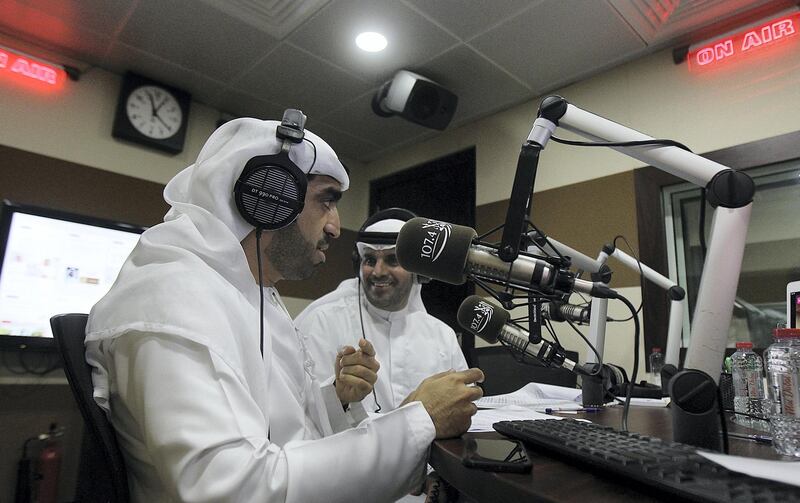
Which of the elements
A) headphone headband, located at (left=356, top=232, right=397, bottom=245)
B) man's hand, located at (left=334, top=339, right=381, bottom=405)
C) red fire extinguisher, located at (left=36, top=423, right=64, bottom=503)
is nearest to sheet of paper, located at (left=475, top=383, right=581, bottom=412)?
man's hand, located at (left=334, top=339, right=381, bottom=405)

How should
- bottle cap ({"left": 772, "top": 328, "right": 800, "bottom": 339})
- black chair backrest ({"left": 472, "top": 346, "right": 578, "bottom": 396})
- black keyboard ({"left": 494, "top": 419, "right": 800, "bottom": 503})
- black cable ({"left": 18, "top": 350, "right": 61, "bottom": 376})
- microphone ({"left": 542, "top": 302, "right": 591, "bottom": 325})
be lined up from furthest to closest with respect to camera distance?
black cable ({"left": 18, "top": 350, "right": 61, "bottom": 376}), black chair backrest ({"left": 472, "top": 346, "right": 578, "bottom": 396}), microphone ({"left": 542, "top": 302, "right": 591, "bottom": 325}), bottle cap ({"left": 772, "top": 328, "right": 800, "bottom": 339}), black keyboard ({"left": 494, "top": 419, "right": 800, "bottom": 503})

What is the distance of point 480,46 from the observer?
108 inches

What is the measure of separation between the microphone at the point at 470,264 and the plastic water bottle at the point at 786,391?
1.10ft

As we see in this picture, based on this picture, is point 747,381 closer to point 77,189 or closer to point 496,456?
point 496,456

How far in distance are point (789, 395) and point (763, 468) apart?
418mm

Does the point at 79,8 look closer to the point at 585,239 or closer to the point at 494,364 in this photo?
the point at 494,364

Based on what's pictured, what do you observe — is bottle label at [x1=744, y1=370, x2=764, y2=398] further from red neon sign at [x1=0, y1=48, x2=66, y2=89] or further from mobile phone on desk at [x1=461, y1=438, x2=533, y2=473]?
red neon sign at [x1=0, y1=48, x2=66, y2=89]

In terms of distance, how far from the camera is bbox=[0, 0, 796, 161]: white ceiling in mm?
2432

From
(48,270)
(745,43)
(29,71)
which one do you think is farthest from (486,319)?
(29,71)

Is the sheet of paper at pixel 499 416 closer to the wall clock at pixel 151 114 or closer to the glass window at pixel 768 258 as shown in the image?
the glass window at pixel 768 258

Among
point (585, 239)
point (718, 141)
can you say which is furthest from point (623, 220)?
point (718, 141)

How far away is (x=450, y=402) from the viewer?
33.4 inches

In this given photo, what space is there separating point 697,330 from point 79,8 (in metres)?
3.19

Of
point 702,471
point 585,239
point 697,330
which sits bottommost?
point 702,471
